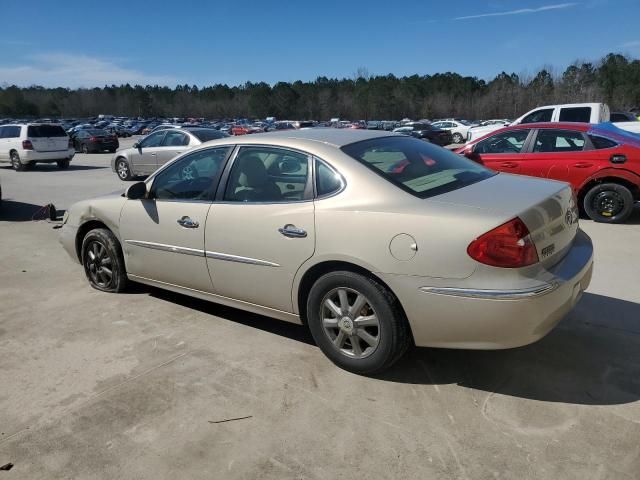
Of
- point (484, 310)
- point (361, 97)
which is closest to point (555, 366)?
point (484, 310)

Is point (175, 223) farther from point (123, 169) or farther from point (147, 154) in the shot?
point (123, 169)

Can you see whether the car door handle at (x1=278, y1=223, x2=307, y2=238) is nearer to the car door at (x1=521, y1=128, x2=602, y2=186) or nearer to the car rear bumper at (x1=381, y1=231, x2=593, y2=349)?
the car rear bumper at (x1=381, y1=231, x2=593, y2=349)

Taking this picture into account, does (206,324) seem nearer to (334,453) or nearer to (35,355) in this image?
Answer: (35,355)

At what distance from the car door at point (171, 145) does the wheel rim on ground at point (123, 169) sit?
1.34m

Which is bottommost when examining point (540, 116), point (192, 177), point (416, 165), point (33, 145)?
point (33, 145)

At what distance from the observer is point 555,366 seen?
11.1 ft

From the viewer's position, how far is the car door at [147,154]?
14.1 meters

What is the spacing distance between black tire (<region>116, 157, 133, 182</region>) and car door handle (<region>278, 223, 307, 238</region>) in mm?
12575

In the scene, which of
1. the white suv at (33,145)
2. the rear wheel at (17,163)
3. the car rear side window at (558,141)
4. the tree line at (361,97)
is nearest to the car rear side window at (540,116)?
the car rear side window at (558,141)

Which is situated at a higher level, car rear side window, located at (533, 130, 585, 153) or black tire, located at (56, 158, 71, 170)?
car rear side window, located at (533, 130, 585, 153)

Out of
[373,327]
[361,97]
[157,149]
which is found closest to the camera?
[373,327]

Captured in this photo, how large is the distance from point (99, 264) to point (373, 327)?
3.10 metres

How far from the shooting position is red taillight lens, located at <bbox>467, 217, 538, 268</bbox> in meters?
2.73

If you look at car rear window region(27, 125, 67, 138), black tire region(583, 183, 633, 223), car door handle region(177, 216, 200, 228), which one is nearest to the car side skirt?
car door handle region(177, 216, 200, 228)
